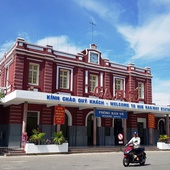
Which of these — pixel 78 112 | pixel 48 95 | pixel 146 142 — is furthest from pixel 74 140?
pixel 146 142

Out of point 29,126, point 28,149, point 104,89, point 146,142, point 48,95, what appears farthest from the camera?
point 146,142

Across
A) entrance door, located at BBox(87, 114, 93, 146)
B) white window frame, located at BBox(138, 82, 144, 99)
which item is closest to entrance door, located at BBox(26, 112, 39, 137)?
entrance door, located at BBox(87, 114, 93, 146)

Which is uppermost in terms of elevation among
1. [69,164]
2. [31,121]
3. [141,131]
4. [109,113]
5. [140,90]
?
[140,90]

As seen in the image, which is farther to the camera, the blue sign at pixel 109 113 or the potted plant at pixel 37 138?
the blue sign at pixel 109 113

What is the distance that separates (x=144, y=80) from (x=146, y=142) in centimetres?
597

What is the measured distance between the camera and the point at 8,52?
21422mm

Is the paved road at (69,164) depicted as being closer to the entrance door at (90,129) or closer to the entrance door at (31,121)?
the entrance door at (31,121)

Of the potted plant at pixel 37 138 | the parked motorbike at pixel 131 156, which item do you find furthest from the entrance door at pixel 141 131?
the parked motorbike at pixel 131 156

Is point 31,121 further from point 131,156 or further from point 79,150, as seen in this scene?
point 131,156

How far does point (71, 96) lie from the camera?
18.7 m

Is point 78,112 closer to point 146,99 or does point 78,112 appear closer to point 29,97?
point 29,97

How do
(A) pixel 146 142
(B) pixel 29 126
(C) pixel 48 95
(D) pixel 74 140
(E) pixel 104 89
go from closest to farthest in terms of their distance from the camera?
(C) pixel 48 95 → (B) pixel 29 126 → (D) pixel 74 140 → (E) pixel 104 89 → (A) pixel 146 142

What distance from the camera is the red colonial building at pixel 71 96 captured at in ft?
60.7

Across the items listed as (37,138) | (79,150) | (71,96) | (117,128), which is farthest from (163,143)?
(37,138)
